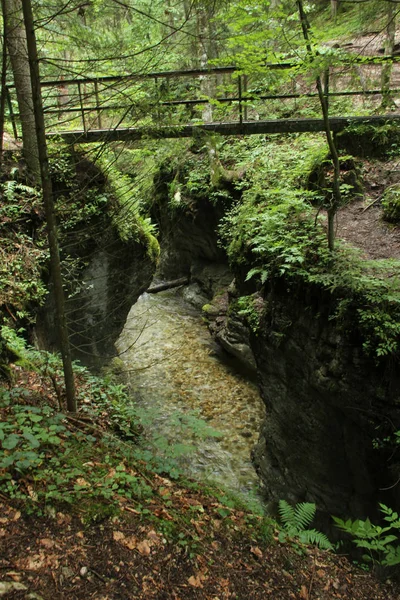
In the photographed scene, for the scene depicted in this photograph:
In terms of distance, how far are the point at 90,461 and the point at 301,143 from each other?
10176mm

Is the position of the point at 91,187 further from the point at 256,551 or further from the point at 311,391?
the point at 256,551

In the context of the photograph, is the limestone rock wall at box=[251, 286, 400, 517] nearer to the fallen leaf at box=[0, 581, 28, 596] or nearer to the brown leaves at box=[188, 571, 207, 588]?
the brown leaves at box=[188, 571, 207, 588]

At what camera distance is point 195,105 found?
899cm

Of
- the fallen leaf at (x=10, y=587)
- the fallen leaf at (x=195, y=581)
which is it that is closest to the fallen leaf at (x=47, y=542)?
the fallen leaf at (x=10, y=587)

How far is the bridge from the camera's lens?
4.09 m

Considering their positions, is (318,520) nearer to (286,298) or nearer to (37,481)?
(286,298)

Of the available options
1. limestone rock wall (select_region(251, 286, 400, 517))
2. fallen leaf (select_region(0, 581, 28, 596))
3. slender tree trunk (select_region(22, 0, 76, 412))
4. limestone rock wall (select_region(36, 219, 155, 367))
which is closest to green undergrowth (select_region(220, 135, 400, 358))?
limestone rock wall (select_region(251, 286, 400, 517))

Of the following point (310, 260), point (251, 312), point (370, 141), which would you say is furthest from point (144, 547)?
point (370, 141)

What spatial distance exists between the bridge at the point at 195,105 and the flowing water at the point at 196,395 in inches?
138

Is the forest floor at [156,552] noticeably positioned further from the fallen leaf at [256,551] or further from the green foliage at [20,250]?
A: the green foliage at [20,250]

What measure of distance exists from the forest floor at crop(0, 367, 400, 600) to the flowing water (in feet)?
8.88

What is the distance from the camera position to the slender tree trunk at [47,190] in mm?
3623

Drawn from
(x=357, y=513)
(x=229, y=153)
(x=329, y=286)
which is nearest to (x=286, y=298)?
(x=329, y=286)

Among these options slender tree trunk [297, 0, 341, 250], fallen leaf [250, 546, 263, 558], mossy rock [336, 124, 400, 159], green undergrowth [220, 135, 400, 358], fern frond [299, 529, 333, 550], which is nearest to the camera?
fallen leaf [250, 546, 263, 558]
